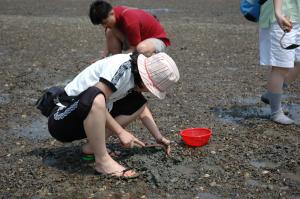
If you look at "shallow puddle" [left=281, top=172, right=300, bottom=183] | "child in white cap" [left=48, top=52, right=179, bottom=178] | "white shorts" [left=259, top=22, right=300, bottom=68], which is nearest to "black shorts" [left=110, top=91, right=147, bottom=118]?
"child in white cap" [left=48, top=52, right=179, bottom=178]

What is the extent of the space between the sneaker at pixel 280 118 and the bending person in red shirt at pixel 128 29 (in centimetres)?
125

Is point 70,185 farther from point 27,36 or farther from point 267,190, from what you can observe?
point 27,36

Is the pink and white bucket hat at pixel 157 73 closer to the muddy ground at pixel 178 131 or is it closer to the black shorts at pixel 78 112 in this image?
the black shorts at pixel 78 112

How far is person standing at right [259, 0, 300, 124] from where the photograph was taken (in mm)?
4535

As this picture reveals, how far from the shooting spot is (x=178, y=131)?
14.9 ft

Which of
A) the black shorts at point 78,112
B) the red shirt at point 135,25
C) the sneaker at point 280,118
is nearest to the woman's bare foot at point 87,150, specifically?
the black shorts at point 78,112

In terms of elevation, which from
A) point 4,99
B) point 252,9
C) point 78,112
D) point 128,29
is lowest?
point 4,99

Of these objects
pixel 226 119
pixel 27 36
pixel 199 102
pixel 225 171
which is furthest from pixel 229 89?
pixel 27 36

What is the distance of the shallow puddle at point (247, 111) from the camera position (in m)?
4.98

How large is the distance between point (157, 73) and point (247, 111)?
2072 mm

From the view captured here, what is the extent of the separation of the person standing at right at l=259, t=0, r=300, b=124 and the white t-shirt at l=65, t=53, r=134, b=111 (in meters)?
1.66

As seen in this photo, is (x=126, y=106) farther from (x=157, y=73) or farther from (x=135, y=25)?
(x=135, y=25)

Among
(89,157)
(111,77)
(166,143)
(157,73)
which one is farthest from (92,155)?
(157,73)

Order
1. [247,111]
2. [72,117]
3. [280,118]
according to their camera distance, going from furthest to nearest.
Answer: [247,111], [280,118], [72,117]
